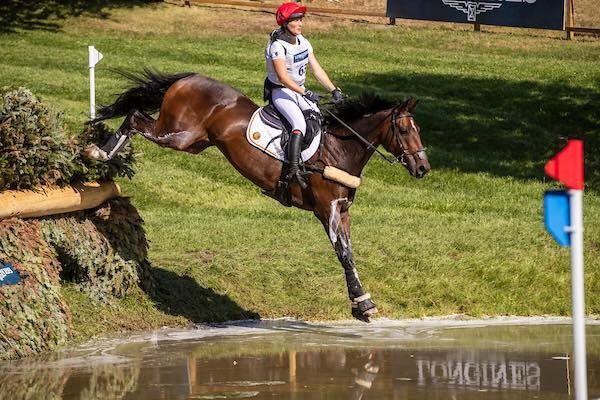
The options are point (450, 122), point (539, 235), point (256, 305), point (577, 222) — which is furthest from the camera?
point (450, 122)

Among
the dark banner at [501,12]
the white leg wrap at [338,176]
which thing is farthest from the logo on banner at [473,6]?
the white leg wrap at [338,176]

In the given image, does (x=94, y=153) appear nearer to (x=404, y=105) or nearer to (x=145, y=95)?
(x=145, y=95)

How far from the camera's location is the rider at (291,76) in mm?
12898

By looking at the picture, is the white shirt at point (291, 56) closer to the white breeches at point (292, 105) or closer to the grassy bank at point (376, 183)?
the white breeches at point (292, 105)

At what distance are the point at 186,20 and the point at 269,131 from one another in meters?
27.6

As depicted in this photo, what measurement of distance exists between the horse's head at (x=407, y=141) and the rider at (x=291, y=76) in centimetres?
70

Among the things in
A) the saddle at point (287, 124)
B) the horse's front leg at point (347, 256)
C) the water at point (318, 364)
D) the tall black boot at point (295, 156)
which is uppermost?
the saddle at point (287, 124)

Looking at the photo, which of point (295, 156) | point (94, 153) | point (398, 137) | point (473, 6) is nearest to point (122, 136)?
point (94, 153)

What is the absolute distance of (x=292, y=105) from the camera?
1309 cm

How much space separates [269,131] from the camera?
13.1 metres

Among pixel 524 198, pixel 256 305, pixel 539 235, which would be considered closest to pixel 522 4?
pixel 524 198

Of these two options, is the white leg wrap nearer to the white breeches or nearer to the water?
the white breeches

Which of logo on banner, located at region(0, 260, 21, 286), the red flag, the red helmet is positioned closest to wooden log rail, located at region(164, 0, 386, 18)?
the red helmet

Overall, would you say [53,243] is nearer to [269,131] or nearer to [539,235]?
[269,131]
